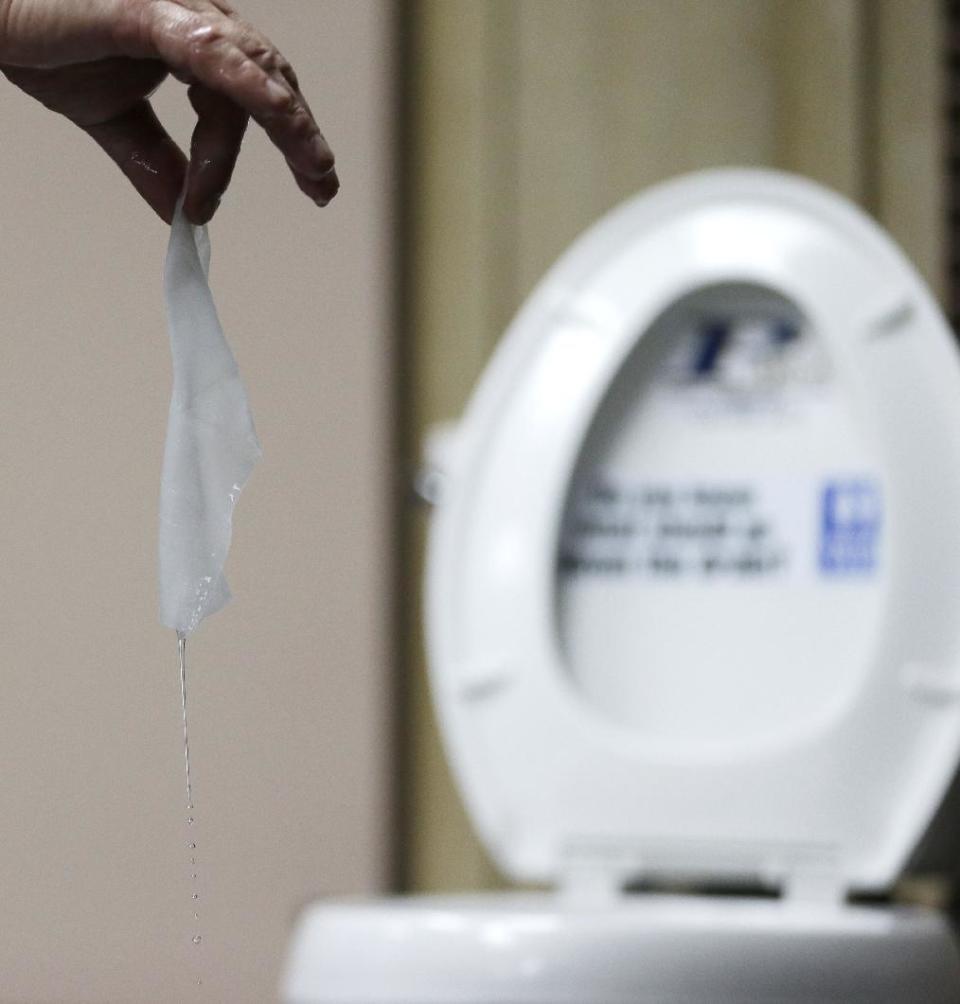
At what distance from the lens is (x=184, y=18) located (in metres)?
0.33

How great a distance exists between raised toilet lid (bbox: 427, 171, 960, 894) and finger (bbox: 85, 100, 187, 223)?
0.50m

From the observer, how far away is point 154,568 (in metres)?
0.70

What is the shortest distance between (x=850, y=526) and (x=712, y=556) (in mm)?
79

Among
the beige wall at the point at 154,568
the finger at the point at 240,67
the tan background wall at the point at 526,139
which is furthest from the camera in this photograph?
the tan background wall at the point at 526,139

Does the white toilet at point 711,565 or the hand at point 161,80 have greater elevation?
the hand at point 161,80

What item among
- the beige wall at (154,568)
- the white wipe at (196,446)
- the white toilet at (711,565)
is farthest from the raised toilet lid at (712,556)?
the white wipe at (196,446)

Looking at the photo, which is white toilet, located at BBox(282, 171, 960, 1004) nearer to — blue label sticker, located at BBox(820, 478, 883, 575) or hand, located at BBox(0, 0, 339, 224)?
blue label sticker, located at BBox(820, 478, 883, 575)

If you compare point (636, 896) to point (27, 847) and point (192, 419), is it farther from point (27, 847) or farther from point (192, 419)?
point (192, 419)

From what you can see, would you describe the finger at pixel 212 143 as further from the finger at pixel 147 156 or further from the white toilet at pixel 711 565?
the white toilet at pixel 711 565

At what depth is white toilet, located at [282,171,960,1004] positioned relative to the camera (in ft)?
2.68

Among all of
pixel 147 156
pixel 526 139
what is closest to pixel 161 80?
pixel 147 156

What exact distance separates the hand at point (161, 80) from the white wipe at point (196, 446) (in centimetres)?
2

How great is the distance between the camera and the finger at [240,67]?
33 centimetres

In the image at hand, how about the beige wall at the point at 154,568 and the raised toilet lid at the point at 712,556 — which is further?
the raised toilet lid at the point at 712,556
